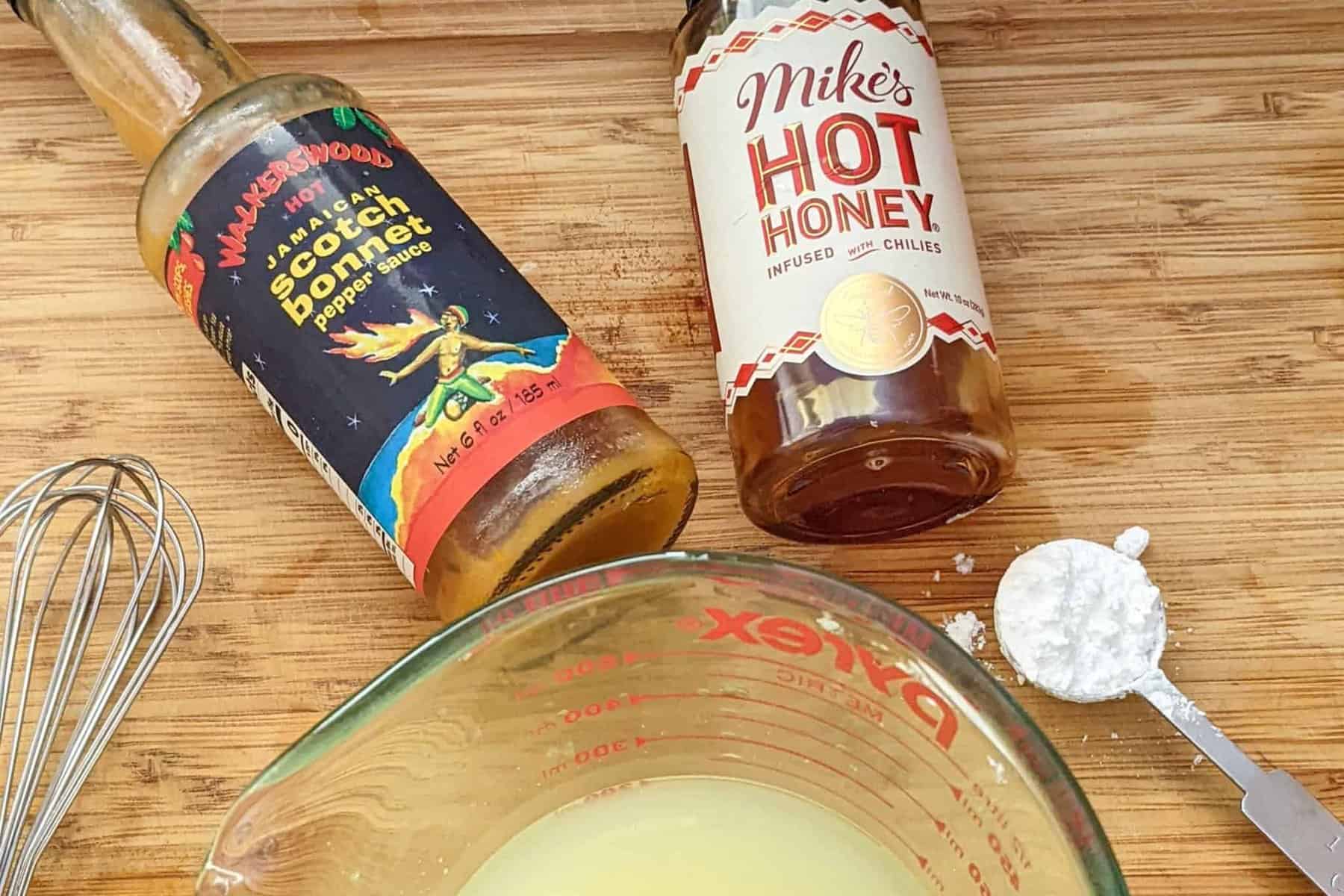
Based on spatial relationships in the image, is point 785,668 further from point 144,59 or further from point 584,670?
point 144,59

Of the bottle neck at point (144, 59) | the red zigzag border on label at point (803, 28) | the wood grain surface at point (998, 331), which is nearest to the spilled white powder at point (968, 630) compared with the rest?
the wood grain surface at point (998, 331)

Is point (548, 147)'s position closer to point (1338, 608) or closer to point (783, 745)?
point (783, 745)

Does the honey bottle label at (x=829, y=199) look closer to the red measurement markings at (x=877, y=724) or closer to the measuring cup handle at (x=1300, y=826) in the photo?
A: the red measurement markings at (x=877, y=724)

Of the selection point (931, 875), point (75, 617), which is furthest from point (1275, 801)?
point (75, 617)

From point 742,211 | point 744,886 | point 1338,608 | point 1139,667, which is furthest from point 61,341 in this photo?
point 1338,608

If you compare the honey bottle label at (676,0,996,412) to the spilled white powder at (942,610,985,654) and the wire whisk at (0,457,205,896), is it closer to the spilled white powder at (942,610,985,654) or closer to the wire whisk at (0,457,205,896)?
the spilled white powder at (942,610,985,654)
